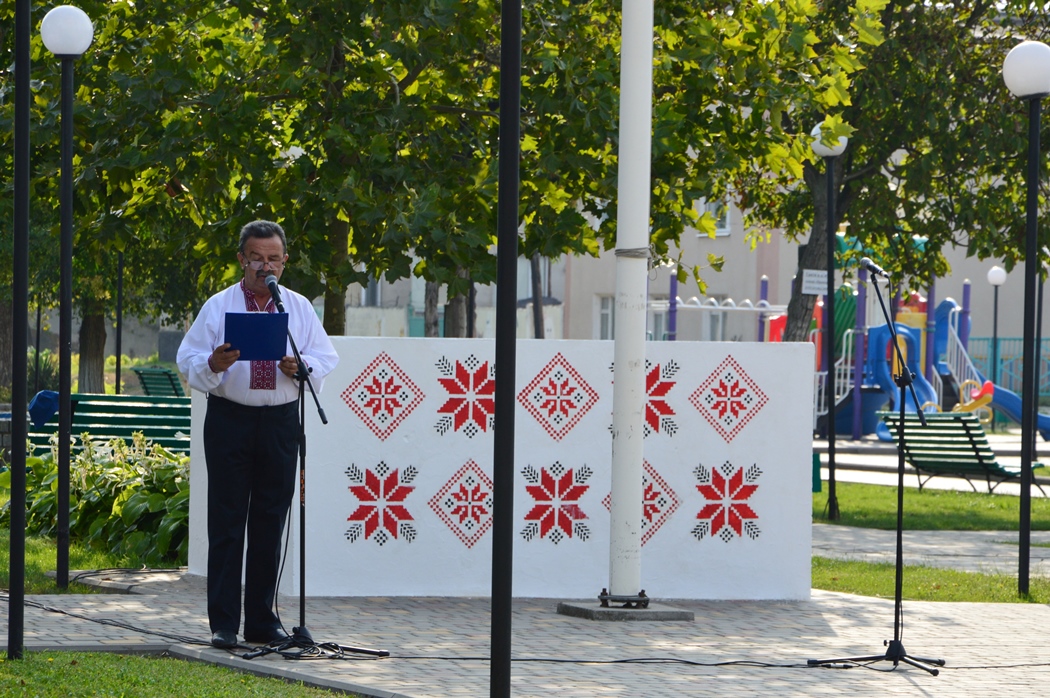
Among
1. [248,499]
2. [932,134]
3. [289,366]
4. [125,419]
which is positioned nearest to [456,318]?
[932,134]

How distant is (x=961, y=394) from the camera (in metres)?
34.5

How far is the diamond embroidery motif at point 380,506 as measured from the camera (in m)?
9.62

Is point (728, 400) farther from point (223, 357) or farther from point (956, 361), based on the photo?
point (956, 361)

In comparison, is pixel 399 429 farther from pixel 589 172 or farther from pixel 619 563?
pixel 589 172

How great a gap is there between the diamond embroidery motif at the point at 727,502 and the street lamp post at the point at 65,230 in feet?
12.0

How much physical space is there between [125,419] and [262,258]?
8.18 meters

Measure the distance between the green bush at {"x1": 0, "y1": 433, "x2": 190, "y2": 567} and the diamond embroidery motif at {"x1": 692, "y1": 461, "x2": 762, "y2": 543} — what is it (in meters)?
3.37

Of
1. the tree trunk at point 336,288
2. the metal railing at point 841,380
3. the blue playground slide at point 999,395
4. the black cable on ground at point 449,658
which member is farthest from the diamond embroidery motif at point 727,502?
the metal railing at point 841,380

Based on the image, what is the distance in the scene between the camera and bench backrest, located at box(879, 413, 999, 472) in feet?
68.6

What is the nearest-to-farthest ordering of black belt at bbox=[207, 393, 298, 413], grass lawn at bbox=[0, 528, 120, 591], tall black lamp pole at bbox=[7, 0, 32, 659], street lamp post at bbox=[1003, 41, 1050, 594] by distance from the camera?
tall black lamp pole at bbox=[7, 0, 32, 659], black belt at bbox=[207, 393, 298, 413], grass lawn at bbox=[0, 528, 120, 591], street lamp post at bbox=[1003, 41, 1050, 594]

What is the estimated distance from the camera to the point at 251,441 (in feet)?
24.8

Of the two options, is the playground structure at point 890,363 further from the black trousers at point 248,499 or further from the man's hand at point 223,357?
the man's hand at point 223,357

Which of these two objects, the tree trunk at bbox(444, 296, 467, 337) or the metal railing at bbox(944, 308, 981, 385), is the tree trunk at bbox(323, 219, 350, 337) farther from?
the metal railing at bbox(944, 308, 981, 385)

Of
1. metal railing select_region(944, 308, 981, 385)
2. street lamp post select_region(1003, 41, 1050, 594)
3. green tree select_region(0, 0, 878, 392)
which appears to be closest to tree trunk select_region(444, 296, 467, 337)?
green tree select_region(0, 0, 878, 392)
